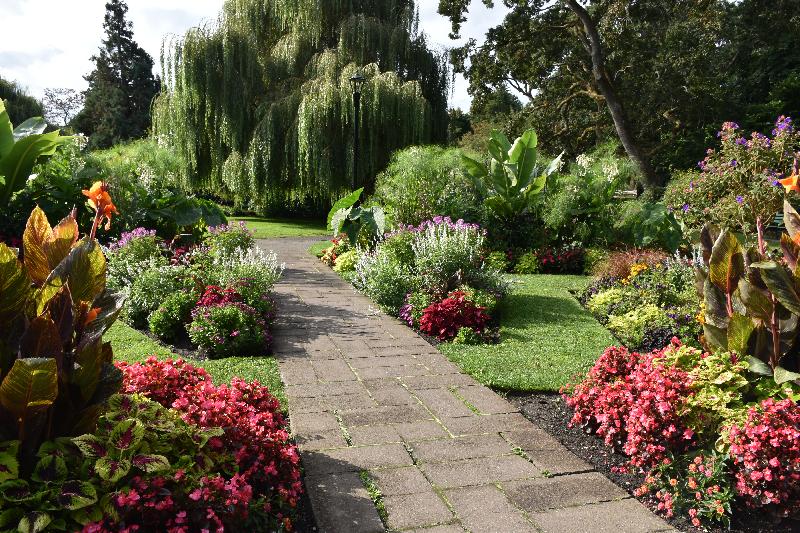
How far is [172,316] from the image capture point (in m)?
5.78

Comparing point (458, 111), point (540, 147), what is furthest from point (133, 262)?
point (458, 111)

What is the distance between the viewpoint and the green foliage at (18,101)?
38394 millimetres

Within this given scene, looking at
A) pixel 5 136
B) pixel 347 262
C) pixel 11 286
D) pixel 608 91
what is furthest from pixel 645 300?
pixel 608 91

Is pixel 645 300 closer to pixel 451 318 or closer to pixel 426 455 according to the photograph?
pixel 451 318

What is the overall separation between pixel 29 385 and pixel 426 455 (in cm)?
212

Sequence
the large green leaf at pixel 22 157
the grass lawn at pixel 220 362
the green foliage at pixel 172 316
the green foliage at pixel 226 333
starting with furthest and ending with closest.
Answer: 1. the large green leaf at pixel 22 157
2. the green foliage at pixel 172 316
3. the green foliage at pixel 226 333
4. the grass lawn at pixel 220 362

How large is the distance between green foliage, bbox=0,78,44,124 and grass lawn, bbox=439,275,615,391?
41.3 metres

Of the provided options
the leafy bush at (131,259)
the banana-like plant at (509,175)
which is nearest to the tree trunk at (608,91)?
the banana-like plant at (509,175)

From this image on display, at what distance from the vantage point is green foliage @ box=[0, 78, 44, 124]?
3839 cm

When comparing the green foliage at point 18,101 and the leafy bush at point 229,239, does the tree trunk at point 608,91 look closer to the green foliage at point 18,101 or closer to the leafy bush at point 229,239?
the leafy bush at point 229,239

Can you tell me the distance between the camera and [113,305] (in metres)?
2.50

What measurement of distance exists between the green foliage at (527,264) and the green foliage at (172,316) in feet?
19.2

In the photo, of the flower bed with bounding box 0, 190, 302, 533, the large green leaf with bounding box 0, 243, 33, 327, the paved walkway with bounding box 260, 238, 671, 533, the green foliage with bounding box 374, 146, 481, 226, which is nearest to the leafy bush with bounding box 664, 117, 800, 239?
the green foliage with bounding box 374, 146, 481, 226

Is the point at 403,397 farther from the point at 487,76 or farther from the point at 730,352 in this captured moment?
the point at 487,76
